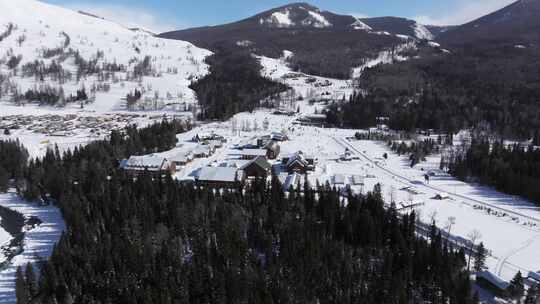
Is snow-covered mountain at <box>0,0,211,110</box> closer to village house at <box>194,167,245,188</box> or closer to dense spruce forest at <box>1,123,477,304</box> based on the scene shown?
village house at <box>194,167,245,188</box>

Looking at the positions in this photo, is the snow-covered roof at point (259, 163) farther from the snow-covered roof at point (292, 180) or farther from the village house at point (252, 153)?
the village house at point (252, 153)

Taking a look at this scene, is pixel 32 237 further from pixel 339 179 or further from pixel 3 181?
pixel 339 179

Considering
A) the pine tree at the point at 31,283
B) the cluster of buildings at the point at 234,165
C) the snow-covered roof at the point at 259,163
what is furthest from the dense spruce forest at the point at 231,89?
the pine tree at the point at 31,283

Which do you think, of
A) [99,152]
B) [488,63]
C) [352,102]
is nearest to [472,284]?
[99,152]

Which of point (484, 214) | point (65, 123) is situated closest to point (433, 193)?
point (484, 214)

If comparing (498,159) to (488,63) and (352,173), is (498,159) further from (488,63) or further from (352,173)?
(488,63)
